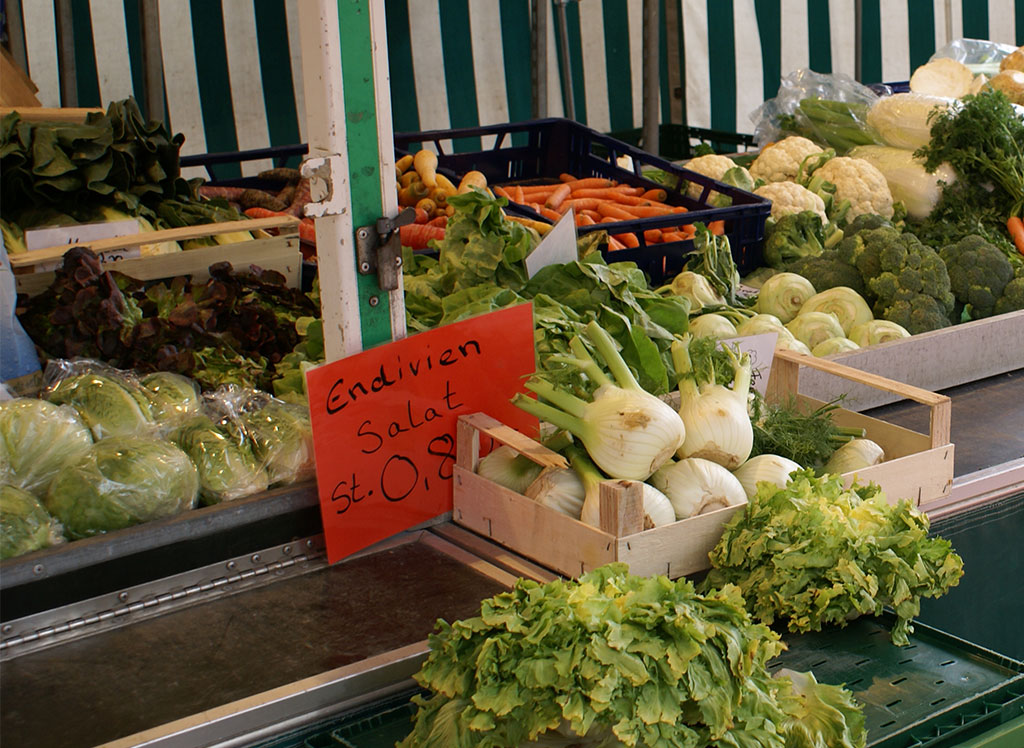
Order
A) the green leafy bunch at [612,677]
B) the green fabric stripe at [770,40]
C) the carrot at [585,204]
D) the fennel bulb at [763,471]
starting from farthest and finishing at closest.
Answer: the green fabric stripe at [770,40] < the carrot at [585,204] < the fennel bulb at [763,471] < the green leafy bunch at [612,677]

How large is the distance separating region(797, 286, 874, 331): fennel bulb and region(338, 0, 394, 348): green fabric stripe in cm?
165

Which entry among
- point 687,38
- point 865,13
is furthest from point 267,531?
point 865,13

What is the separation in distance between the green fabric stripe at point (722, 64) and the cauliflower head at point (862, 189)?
344cm

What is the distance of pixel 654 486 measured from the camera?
1854 mm

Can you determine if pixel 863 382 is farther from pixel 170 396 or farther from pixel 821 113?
pixel 821 113

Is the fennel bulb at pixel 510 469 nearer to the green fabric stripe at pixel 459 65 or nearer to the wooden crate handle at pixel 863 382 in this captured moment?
A: the wooden crate handle at pixel 863 382

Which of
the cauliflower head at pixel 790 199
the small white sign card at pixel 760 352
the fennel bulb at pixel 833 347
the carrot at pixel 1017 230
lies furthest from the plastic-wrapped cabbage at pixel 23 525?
the carrot at pixel 1017 230

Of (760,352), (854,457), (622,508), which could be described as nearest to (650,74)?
(760,352)

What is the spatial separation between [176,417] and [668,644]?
4.05 ft

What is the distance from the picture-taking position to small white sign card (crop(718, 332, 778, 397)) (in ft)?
7.68

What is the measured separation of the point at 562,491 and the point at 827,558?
0.45 metres

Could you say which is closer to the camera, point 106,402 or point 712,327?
point 106,402

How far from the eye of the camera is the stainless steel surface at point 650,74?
5789 mm

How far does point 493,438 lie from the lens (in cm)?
200
